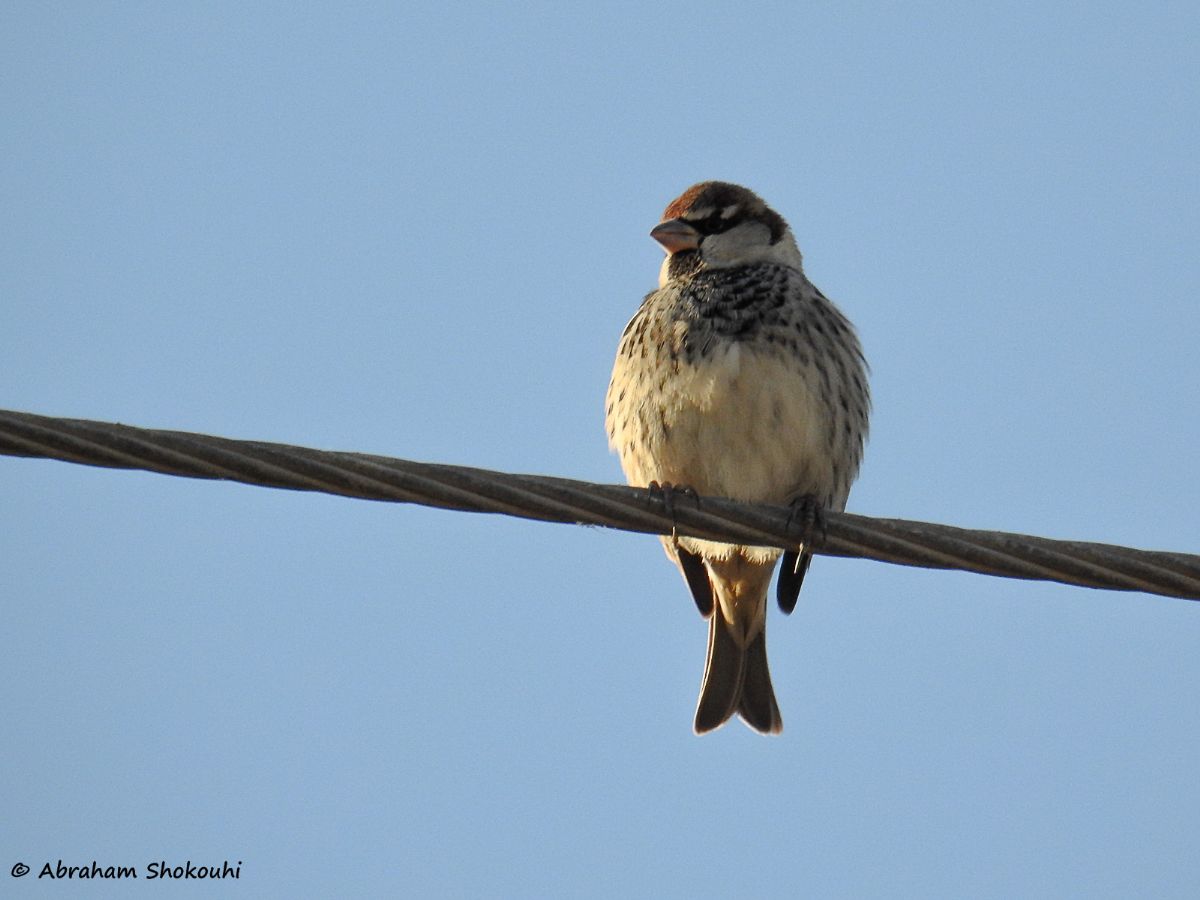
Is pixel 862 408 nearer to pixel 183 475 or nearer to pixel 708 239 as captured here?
pixel 708 239

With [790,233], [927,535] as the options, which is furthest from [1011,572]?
[790,233]

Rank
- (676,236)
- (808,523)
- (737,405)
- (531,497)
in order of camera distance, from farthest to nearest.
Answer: (676,236) → (737,405) → (808,523) → (531,497)

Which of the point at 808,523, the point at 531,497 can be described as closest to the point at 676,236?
the point at 808,523

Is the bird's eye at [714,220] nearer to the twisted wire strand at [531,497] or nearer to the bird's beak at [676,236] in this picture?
the bird's beak at [676,236]

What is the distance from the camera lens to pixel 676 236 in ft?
19.4

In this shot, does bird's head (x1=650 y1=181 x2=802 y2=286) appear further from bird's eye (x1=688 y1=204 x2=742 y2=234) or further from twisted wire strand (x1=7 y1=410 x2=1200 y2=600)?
twisted wire strand (x1=7 y1=410 x2=1200 y2=600)

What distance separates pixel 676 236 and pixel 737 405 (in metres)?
1.07

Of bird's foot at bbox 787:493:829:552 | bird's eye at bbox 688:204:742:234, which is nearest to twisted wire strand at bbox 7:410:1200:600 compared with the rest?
bird's foot at bbox 787:493:829:552

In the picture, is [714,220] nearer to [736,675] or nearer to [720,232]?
[720,232]

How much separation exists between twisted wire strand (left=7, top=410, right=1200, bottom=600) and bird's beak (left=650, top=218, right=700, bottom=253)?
87.9 inches

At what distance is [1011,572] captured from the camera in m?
3.48

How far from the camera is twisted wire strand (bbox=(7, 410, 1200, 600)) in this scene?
10.1 feet

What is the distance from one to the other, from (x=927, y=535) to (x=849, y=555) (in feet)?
1.16

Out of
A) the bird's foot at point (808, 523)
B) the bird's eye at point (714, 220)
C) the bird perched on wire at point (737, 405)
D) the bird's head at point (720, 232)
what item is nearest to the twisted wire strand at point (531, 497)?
the bird's foot at point (808, 523)
